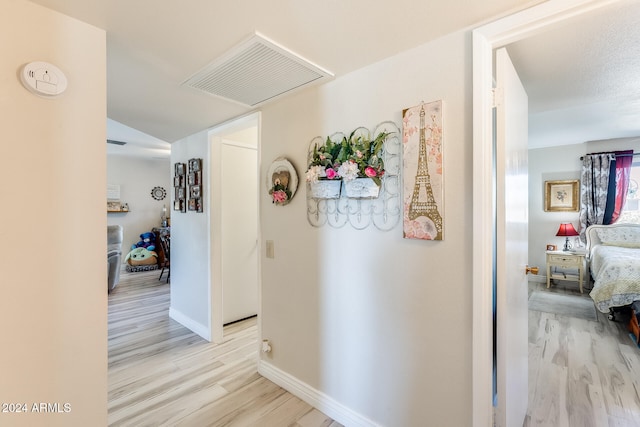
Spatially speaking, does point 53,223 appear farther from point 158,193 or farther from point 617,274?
point 158,193

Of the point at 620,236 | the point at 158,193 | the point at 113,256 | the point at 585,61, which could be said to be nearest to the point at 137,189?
the point at 158,193

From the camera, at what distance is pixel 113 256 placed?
4.29 m

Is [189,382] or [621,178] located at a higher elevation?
[621,178]

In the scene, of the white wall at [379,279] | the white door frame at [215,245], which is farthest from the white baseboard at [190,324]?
the white wall at [379,279]

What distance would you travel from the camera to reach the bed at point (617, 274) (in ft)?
9.29

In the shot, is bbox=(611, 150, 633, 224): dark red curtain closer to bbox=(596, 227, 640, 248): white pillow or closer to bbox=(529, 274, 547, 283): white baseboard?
bbox=(596, 227, 640, 248): white pillow

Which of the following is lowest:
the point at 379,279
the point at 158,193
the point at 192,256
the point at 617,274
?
the point at 617,274

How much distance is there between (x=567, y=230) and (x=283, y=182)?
4790 millimetres

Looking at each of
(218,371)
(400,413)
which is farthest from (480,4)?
(218,371)

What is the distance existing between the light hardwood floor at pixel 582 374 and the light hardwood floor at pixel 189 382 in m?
1.48

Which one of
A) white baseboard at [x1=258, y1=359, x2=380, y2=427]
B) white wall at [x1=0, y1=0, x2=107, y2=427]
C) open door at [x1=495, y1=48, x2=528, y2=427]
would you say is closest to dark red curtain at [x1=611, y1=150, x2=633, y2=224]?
open door at [x1=495, y1=48, x2=528, y2=427]

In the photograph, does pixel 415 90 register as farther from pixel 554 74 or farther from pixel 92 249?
pixel 92 249

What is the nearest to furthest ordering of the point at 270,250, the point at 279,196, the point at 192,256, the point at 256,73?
the point at 256,73, the point at 279,196, the point at 270,250, the point at 192,256

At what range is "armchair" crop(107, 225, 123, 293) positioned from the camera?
4227mm
